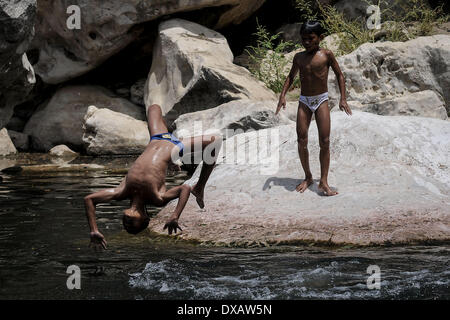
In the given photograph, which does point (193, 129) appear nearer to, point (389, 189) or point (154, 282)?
point (389, 189)

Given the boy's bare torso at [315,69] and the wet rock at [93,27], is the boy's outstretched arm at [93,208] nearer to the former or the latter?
the boy's bare torso at [315,69]

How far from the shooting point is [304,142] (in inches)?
270

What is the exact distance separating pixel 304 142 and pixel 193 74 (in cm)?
529

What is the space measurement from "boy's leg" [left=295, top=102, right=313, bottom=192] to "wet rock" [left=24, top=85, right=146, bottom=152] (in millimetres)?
7151

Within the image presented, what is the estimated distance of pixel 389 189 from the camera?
21.9 ft

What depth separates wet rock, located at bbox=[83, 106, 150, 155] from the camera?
1248cm

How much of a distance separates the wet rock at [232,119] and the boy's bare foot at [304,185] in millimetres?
3257

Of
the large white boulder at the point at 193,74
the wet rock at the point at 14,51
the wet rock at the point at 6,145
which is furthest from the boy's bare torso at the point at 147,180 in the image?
the wet rock at the point at 6,145

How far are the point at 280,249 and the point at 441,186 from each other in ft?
7.14

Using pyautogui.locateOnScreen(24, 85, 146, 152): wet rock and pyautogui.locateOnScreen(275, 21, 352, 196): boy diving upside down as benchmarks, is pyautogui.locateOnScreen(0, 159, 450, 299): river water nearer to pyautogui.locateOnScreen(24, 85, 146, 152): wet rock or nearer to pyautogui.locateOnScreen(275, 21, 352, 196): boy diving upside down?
pyautogui.locateOnScreen(275, 21, 352, 196): boy diving upside down

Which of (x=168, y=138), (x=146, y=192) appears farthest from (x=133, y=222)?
(x=168, y=138)

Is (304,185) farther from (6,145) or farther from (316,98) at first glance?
(6,145)
